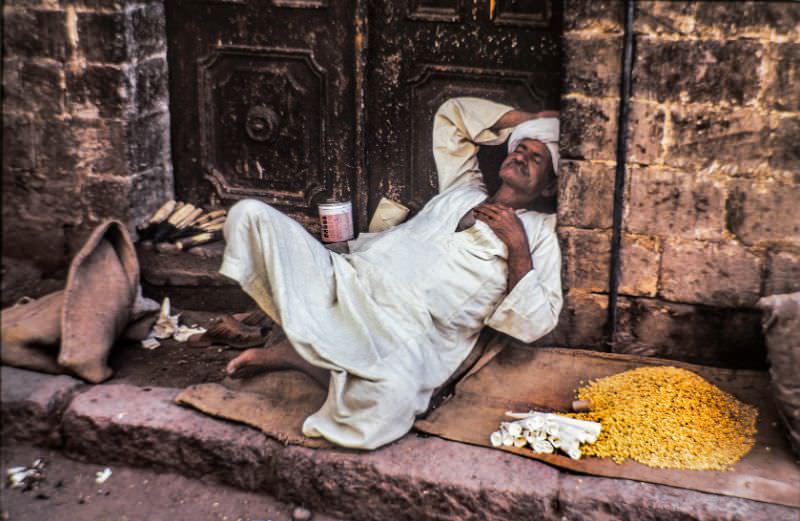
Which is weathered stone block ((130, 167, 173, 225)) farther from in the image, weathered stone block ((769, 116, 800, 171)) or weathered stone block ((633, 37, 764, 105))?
weathered stone block ((769, 116, 800, 171))

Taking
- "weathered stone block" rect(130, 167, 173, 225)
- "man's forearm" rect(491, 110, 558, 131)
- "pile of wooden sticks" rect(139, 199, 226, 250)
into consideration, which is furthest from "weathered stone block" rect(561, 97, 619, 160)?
"weathered stone block" rect(130, 167, 173, 225)

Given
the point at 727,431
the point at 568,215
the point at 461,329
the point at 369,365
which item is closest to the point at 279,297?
the point at 369,365

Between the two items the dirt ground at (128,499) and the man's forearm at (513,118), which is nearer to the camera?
the dirt ground at (128,499)

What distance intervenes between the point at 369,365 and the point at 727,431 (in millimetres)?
1569

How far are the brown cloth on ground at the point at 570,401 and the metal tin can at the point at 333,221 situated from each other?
109cm

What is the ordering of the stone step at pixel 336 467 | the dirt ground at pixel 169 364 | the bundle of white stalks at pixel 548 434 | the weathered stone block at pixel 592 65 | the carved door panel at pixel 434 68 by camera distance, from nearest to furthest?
1. the stone step at pixel 336 467
2. the bundle of white stalks at pixel 548 434
3. the weathered stone block at pixel 592 65
4. the dirt ground at pixel 169 364
5. the carved door panel at pixel 434 68

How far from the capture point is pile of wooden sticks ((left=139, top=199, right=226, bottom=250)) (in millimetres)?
4887

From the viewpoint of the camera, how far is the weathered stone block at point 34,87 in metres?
4.72

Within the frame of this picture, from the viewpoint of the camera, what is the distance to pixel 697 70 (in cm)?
370

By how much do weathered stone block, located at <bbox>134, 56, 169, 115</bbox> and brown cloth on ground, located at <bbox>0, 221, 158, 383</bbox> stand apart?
0.81 meters

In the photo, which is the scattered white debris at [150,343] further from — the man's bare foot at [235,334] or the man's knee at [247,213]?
the man's knee at [247,213]

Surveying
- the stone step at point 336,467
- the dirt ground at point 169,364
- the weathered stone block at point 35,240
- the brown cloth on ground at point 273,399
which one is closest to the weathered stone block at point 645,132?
the brown cloth on ground at point 273,399

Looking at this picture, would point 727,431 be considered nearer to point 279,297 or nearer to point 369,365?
point 369,365

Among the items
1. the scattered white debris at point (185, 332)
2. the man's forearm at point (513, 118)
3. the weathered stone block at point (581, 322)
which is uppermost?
the man's forearm at point (513, 118)
